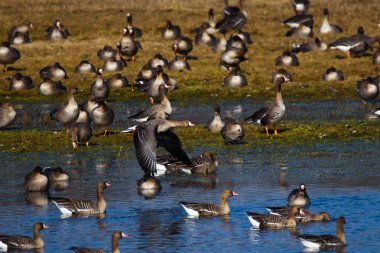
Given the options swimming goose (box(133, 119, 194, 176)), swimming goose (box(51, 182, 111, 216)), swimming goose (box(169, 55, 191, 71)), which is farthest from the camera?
swimming goose (box(169, 55, 191, 71))

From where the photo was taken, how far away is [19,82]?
4275 centimetres

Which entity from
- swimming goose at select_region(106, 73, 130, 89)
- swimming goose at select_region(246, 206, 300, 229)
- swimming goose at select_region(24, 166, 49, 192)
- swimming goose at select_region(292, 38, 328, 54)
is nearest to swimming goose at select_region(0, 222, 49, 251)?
swimming goose at select_region(246, 206, 300, 229)

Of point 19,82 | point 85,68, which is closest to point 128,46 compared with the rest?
point 85,68

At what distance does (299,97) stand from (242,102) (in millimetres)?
2166

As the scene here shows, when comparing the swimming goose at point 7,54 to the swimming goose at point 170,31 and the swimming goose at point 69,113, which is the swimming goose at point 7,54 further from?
the swimming goose at point 69,113

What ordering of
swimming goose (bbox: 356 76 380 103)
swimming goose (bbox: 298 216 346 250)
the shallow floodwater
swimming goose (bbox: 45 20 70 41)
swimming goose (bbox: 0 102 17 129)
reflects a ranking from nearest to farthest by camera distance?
swimming goose (bbox: 298 216 346 250) < the shallow floodwater < swimming goose (bbox: 0 102 17 129) < swimming goose (bbox: 356 76 380 103) < swimming goose (bbox: 45 20 70 41)

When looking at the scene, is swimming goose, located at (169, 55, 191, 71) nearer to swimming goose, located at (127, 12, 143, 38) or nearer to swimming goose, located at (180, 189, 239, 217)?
swimming goose, located at (127, 12, 143, 38)

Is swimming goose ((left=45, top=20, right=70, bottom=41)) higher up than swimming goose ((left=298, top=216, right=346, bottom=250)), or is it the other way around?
swimming goose ((left=45, top=20, right=70, bottom=41))

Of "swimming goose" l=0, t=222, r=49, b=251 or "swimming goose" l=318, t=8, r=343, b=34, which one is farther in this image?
"swimming goose" l=318, t=8, r=343, b=34

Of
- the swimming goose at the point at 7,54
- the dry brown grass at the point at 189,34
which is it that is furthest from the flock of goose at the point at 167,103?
the dry brown grass at the point at 189,34

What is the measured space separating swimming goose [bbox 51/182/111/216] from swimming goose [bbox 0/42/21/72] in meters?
23.7

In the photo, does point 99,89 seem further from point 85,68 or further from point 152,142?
point 152,142

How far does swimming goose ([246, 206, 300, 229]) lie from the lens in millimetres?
21625

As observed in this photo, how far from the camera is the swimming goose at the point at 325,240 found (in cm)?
1984
